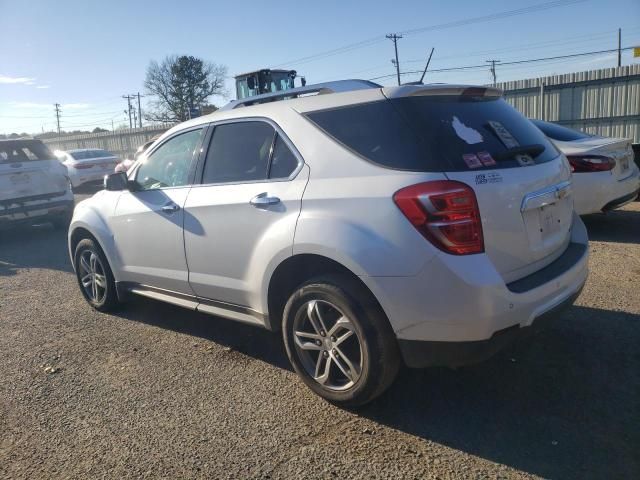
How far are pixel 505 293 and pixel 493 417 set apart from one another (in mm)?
786

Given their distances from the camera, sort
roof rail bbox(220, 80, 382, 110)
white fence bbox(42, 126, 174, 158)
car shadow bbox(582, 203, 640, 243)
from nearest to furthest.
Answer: roof rail bbox(220, 80, 382, 110)
car shadow bbox(582, 203, 640, 243)
white fence bbox(42, 126, 174, 158)

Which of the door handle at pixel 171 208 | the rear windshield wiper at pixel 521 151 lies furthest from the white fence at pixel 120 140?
the rear windshield wiper at pixel 521 151

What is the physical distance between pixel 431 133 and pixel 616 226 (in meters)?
5.68

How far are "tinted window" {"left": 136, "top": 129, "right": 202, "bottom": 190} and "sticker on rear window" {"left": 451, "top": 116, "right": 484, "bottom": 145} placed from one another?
6.65 ft

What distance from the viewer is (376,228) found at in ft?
8.95

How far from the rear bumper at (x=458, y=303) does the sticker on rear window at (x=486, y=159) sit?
1.73ft

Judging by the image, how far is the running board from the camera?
3.55 metres

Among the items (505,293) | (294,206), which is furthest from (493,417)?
(294,206)

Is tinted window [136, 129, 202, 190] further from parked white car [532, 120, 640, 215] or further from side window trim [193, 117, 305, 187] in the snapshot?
parked white car [532, 120, 640, 215]

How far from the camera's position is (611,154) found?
21.1ft

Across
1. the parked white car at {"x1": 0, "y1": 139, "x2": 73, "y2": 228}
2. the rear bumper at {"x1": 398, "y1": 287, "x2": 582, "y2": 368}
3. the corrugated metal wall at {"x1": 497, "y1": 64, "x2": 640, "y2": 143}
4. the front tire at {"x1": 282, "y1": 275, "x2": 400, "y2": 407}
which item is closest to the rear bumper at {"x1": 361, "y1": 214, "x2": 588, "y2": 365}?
the rear bumper at {"x1": 398, "y1": 287, "x2": 582, "y2": 368}

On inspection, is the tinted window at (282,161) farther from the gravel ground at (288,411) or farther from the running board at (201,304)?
the gravel ground at (288,411)

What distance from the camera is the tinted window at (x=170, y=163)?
13.5 feet

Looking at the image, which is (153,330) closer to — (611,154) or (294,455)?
(294,455)
